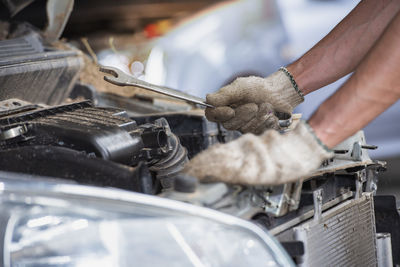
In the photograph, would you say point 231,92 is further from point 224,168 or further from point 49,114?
point 224,168

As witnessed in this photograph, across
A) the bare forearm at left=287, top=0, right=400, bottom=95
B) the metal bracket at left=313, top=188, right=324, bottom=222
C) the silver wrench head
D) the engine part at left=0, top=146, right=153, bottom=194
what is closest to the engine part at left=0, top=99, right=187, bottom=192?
the engine part at left=0, top=146, right=153, bottom=194

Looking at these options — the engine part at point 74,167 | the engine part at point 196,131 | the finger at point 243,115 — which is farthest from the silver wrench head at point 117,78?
the engine part at point 74,167

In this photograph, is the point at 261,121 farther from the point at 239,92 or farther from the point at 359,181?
the point at 359,181

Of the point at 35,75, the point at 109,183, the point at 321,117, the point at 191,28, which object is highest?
the point at 191,28

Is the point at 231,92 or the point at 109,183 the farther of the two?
the point at 231,92

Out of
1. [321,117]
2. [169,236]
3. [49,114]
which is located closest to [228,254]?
[169,236]

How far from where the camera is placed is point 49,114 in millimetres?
1821

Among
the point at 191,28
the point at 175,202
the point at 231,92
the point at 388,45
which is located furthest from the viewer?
the point at 191,28

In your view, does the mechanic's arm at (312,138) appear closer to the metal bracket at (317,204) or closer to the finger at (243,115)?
the metal bracket at (317,204)

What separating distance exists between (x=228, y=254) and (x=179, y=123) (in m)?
1.15

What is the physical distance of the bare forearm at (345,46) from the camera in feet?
6.59

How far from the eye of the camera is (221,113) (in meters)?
2.10

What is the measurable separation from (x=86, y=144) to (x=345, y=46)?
3.57 feet

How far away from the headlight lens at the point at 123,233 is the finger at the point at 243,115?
2.94 ft
